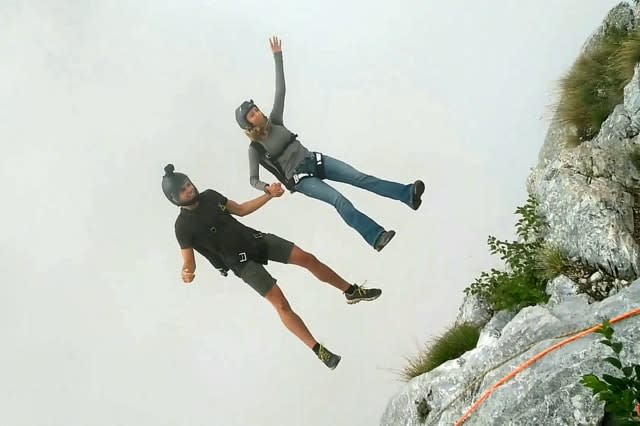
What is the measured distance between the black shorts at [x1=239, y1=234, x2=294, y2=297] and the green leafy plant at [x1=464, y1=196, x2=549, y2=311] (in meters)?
1.27

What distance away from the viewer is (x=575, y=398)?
276 centimetres

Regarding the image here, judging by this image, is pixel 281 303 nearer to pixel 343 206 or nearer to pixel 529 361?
pixel 343 206

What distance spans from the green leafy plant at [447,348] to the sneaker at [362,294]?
532 millimetres

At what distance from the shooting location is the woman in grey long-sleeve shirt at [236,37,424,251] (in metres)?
4.11

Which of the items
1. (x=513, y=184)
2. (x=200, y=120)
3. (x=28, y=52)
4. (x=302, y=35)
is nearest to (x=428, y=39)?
(x=302, y=35)

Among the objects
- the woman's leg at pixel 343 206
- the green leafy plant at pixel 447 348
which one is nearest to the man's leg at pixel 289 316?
the woman's leg at pixel 343 206

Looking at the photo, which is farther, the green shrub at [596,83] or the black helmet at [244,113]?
the green shrub at [596,83]

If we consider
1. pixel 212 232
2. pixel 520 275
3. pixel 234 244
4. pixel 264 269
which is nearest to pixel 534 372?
pixel 520 275

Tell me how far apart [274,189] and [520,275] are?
5.40 feet

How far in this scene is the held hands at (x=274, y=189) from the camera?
4027 mm

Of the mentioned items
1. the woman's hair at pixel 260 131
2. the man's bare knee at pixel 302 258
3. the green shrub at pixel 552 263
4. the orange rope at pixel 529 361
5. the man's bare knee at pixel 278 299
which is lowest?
the orange rope at pixel 529 361

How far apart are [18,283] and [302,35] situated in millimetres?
2781

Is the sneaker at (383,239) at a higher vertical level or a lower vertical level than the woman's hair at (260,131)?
lower

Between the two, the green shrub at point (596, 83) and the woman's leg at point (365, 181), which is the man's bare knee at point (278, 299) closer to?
the woman's leg at point (365, 181)
